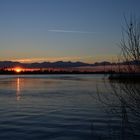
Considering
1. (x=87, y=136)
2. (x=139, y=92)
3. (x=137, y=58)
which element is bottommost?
(x=87, y=136)

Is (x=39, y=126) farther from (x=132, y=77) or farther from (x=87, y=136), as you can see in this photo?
(x=132, y=77)

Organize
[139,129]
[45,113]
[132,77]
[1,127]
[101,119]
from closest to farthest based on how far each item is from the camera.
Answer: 1. [132,77]
2. [139,129]
3. [1,127]
4. [101,119]
5. [45,113]

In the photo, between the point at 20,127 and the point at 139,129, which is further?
the point at 20,127

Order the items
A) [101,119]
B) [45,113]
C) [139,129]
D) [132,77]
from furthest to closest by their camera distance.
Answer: [45,113] < [101,119] < [139,129] < [132,77]

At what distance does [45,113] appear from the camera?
2059cm

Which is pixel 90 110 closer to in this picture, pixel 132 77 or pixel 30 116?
pixel 30 116

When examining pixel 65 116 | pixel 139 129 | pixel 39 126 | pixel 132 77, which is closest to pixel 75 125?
pixel 39 126

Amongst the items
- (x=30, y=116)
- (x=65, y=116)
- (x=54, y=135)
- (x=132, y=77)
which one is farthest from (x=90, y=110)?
(x=132, y=77)

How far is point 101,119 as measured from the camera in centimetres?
1762

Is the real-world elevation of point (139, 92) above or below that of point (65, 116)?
above

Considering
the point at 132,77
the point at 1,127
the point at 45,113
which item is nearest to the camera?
the point at 132,77

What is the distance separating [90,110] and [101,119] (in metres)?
3.81

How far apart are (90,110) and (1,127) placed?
24.6 ft

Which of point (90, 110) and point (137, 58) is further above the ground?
point (137, 58)
